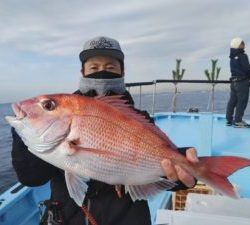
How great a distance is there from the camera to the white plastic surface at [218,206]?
11.1ft

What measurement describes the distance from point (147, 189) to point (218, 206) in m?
1.54

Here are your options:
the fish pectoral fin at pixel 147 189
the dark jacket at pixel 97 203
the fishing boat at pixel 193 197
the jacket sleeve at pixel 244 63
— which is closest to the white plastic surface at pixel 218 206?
the fishing boat at pixel 193 197

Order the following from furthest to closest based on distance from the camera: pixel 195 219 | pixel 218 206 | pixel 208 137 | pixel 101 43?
pixel 208 137, pixel 218 206, pixel 195 219, pixel 101 43

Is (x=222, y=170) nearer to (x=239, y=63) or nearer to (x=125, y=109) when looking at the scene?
(x=125, y=109)

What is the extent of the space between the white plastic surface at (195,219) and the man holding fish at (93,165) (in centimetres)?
47

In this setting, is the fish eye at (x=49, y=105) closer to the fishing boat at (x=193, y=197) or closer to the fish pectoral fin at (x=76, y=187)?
the fish pectoral fin at (x=76, y=187)

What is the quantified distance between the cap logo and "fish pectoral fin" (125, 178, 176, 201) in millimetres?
1015

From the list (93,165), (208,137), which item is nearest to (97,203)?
(93,165)

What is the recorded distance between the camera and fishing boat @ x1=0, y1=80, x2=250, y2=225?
121 inches

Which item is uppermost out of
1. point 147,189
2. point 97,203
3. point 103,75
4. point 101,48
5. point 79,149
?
point 101,48

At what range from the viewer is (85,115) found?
76.5 inches

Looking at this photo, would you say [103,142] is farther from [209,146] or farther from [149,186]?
[209,146]

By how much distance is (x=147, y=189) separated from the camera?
83.9 inches

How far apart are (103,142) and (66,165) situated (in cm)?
22
